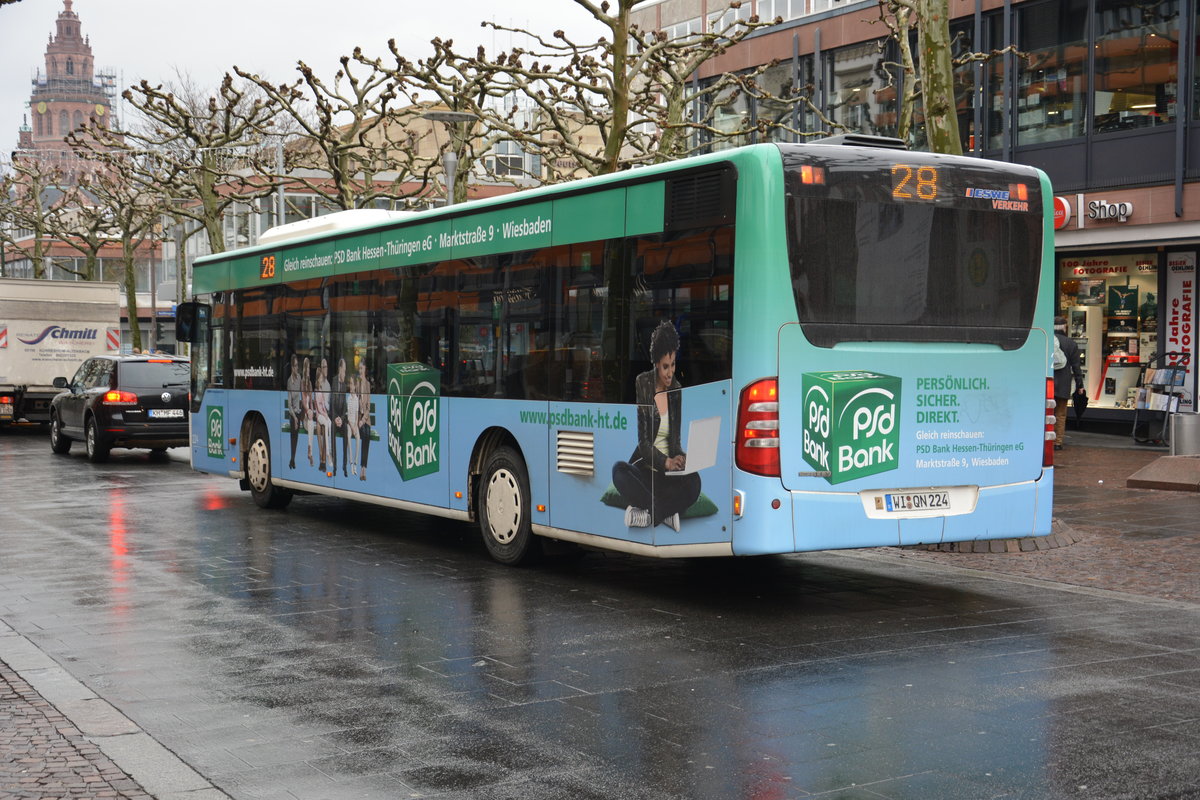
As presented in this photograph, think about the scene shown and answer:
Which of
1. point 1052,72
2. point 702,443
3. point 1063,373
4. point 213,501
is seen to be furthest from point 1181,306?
point 702,443

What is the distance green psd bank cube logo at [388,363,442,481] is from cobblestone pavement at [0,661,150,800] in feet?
18.6

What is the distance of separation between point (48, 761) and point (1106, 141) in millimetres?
22375

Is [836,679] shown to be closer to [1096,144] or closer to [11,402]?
[1096,144]

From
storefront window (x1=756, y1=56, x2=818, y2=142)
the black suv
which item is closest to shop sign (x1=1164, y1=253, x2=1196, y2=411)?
storefront window (x1=756, y1=56, x2=818, y2=142)

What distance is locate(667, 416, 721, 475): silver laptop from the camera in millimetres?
8906

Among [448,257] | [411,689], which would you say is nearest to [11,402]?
[448,257]

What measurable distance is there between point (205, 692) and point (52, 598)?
3451mm

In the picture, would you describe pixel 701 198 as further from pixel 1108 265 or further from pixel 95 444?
pixel 1108 265

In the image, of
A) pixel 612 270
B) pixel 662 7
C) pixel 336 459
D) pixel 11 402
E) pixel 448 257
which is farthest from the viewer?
pixel 662 7

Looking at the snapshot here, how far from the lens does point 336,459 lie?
1409cm

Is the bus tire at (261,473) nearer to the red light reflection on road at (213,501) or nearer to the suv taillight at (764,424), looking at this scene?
the red light reflection on road at (213,501)

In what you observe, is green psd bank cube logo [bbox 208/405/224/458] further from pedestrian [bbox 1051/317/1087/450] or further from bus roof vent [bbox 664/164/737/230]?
pedestrian [bbox 1051/317/1087/450]

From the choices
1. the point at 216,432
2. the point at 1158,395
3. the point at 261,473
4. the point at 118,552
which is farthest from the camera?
the point at 1158,395

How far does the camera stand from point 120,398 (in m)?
23.6
